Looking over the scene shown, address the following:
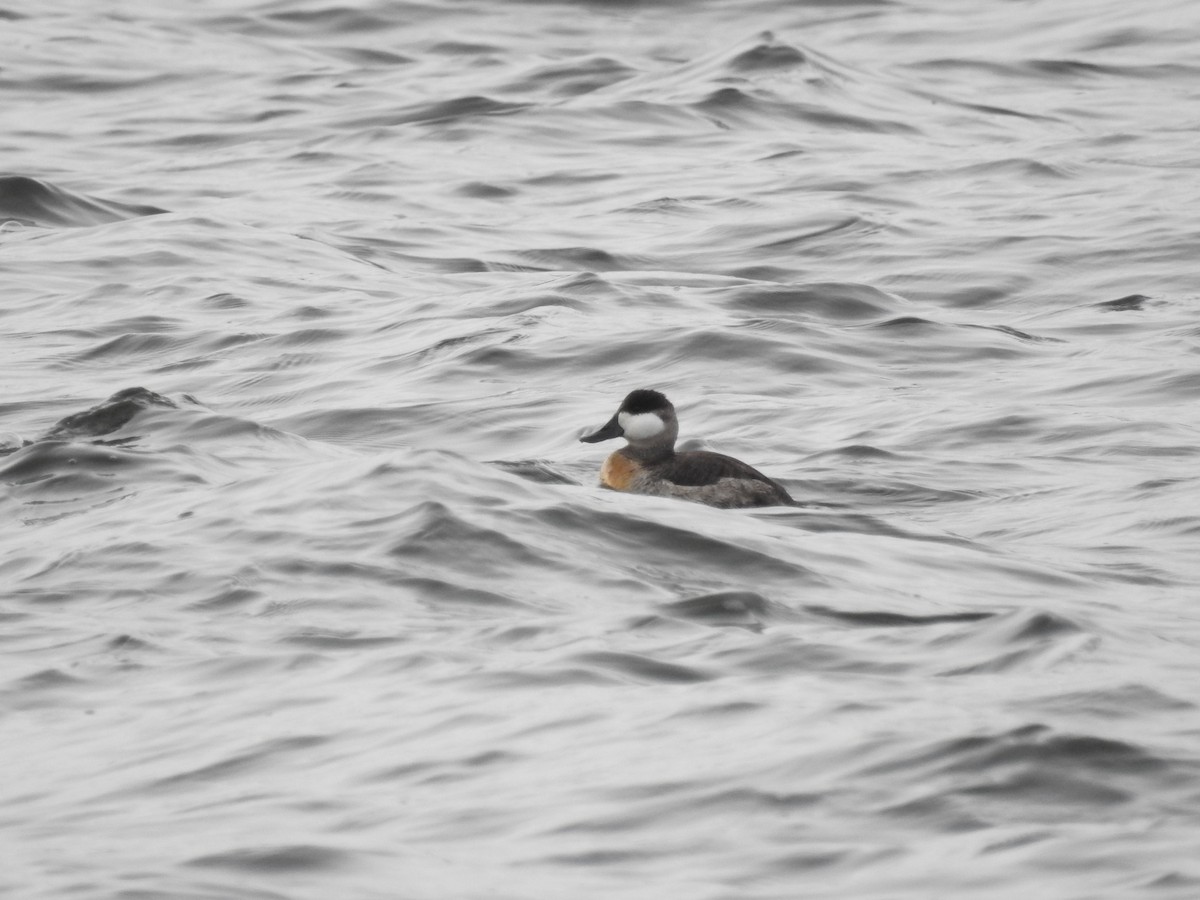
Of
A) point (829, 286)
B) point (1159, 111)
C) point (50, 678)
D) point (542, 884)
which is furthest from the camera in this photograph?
point (1159, 111)

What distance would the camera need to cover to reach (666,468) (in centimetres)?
1108

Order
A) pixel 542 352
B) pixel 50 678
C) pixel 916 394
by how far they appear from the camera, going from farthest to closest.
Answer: pixel 542 352
pixel 916 394
pixel 50 678

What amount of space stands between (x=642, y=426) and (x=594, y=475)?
0.79m

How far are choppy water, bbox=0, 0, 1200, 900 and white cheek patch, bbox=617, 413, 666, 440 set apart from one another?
1.72 feet

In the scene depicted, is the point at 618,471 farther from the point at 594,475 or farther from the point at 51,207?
the point at 51,207

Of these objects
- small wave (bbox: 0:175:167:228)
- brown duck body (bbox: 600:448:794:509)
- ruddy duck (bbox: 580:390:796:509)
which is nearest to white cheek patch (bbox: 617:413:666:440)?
ruddy duck (bbox: 580:390:796:509)

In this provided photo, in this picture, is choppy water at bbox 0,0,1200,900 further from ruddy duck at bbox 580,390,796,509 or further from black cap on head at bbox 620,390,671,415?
black cap on head at bbox 620,390,671,415

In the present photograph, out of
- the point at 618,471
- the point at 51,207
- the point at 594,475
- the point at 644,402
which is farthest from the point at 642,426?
the point at 51,207

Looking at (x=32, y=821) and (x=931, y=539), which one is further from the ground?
(x=32, y=821)

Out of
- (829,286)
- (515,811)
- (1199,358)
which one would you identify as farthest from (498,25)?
(515,811)

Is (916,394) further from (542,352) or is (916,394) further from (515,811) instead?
(515,811)

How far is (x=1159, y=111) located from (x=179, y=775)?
1831 cm

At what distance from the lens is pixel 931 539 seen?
10.2m

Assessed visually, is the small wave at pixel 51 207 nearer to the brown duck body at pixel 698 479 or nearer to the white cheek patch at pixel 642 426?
the white cheek patch at pixel 642 426
